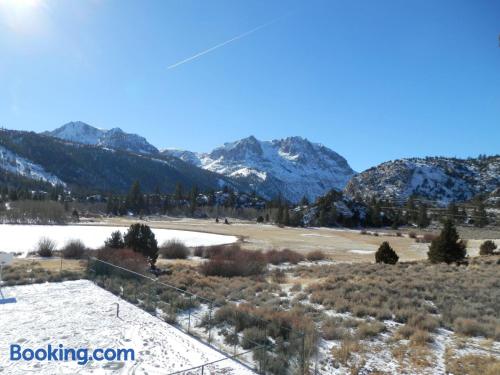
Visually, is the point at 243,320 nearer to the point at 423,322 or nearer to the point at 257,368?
the point at 257,368

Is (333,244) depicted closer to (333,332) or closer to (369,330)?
(369,330)

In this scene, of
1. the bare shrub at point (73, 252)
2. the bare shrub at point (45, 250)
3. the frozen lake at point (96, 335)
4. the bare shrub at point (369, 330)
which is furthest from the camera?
the bare shrub at point (45, 250)

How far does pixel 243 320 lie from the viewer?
11805mm

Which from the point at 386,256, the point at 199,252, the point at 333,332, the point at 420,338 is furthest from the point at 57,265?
the point at 386,256

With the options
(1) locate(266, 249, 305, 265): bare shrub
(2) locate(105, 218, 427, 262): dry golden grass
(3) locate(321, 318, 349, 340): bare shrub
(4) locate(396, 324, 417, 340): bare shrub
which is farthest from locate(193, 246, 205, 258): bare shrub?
(4) locate(396, 324, 417, 340): bare shrub

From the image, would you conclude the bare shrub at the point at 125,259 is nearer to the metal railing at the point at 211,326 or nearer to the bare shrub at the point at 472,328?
the metal railing at the point at 211,326

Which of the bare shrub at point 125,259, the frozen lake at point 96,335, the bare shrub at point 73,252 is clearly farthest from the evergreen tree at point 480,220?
the frozen lake at point 96,335

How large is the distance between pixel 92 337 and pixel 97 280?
8427 millimetres

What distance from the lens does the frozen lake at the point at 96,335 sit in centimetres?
955

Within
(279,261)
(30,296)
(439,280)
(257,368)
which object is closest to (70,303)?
Result: (30,296)

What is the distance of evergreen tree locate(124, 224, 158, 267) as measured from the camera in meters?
29.4

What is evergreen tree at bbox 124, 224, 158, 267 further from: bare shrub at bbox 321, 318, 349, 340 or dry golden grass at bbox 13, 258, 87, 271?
bare shrub at bbox 321, 318, 349, 340

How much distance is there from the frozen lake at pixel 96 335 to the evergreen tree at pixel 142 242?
1249cm

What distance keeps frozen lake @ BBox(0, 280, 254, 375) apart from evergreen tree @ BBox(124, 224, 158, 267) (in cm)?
1249
